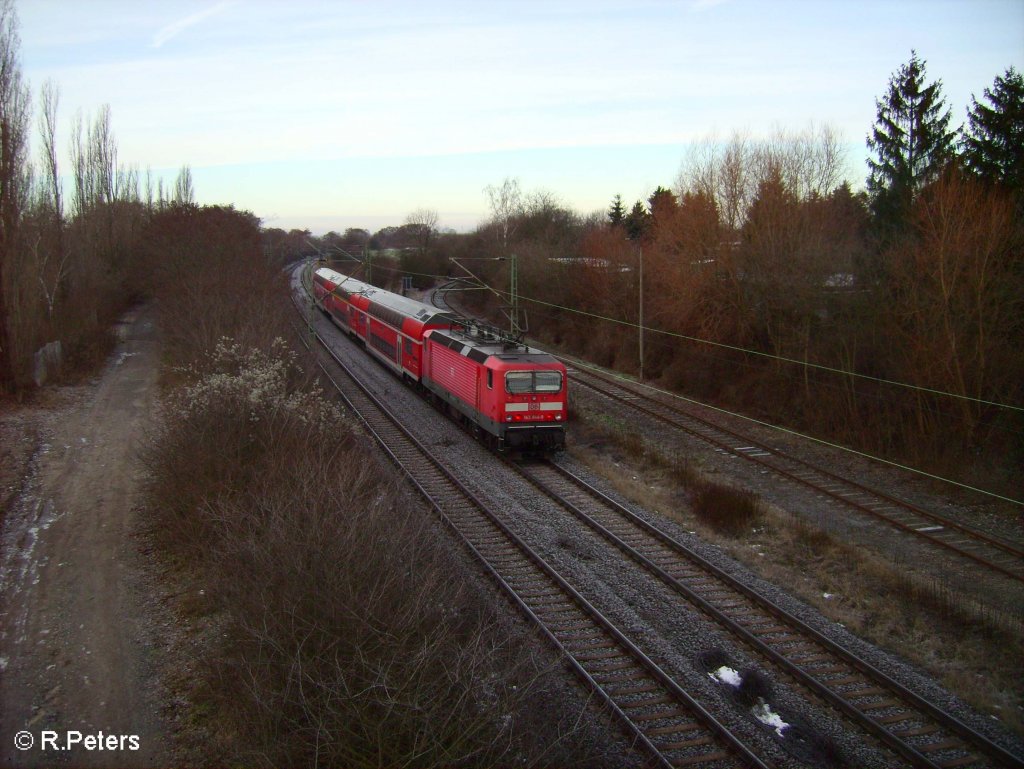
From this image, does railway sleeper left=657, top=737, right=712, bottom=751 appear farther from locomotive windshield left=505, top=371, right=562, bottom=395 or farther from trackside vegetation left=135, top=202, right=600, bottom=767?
locomotive windshield left=505, top=371, right=562, bottom=395

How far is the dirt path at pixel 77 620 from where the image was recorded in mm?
7770

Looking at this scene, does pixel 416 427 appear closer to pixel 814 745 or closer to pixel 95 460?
pixel 95 460

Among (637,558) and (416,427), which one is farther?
(416,427)

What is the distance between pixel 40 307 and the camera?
31328 mm

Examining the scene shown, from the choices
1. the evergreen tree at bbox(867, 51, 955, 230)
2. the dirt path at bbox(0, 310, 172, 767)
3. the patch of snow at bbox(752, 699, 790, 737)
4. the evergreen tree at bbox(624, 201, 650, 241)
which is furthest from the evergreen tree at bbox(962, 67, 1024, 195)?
the evergreen tree at bbox(624, 201, 650, 241)

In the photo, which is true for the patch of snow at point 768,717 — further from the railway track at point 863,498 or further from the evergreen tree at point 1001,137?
the evergreen tree at point 1001,137

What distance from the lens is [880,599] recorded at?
448 inches

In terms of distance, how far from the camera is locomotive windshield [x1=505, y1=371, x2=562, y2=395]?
707 inches

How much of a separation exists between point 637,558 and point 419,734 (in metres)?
7.20

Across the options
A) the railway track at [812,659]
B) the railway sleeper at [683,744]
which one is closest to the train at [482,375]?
the railway track at [812,659]

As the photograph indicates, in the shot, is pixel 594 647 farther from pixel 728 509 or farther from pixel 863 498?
pixel 863 498

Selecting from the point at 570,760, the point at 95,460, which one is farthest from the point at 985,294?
the point at 95,460

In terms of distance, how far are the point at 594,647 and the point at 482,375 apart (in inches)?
388
